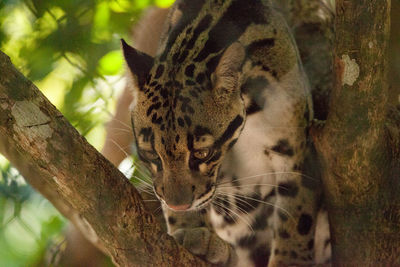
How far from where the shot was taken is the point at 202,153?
5.68 ft

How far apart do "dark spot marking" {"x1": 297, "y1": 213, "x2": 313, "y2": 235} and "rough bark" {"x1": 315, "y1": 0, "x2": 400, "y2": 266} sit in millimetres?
151

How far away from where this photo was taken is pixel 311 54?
7.75 ft

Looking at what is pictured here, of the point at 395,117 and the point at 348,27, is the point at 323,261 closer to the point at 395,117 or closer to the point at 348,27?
the point at 395,117

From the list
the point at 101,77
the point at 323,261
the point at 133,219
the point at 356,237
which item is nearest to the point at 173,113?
the point at 133,219

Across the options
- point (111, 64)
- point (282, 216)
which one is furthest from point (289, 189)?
point (111, 64)

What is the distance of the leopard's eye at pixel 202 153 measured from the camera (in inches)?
67.9

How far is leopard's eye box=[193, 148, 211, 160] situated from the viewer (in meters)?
1.72

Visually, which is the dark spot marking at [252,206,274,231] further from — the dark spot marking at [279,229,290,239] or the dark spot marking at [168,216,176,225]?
the dark spot marking at [168,216,176,225]

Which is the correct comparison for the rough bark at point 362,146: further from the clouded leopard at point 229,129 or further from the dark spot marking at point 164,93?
the dark spot marking at point 164,93

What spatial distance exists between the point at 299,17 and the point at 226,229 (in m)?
0.87

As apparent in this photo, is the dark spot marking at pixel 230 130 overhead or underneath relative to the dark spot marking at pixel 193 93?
underneath

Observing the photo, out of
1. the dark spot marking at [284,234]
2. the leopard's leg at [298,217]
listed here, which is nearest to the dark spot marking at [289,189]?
the leopard's leg at [298,217]

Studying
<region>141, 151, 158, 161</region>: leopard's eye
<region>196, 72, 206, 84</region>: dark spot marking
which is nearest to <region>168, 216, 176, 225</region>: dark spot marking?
<region>141, 151, 158, 161</region>: leopard's eye

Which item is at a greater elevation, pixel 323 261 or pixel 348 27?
pixel 348 27
